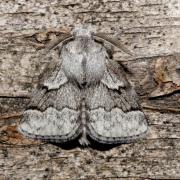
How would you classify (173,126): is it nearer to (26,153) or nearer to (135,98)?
(135,98)

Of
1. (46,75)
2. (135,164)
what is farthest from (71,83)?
(135,164)

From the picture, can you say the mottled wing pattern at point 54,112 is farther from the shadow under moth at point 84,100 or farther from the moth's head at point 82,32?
the moth's head at point 82,32

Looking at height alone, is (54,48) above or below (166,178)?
above

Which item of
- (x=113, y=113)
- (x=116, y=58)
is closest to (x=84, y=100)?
(x=113, y=113)

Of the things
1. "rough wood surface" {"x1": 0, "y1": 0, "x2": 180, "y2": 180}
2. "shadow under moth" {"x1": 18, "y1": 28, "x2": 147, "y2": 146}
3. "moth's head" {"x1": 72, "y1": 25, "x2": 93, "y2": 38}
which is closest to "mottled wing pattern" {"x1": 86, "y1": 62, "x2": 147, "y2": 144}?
"shadow under moth" {"x1": 18, "y1": 28, "x2": 147, "y2": 146}

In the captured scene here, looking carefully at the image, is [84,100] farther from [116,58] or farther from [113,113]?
[116,58]

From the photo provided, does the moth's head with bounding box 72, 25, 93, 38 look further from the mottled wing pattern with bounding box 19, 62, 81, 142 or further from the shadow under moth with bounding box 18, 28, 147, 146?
the mottled wing pattern with bounding box 19, 62, 81, 142
